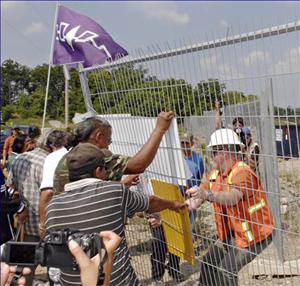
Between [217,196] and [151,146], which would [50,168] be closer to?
[151,146]

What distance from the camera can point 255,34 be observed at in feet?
8.36

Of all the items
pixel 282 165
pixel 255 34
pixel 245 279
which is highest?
pixel 255 34

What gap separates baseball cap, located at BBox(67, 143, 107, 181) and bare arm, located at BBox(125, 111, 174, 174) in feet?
1.23

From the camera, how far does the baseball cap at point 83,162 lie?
2750 mm

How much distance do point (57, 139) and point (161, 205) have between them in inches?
74.1

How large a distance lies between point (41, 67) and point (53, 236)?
5673 centimetres

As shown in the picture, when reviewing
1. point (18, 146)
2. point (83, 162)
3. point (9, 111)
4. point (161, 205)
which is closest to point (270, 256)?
point (161, 205)

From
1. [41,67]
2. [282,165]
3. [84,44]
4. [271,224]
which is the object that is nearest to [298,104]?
[282,165]

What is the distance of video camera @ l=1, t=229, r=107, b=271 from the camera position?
2.05 m

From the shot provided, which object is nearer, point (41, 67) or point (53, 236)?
point (53, 236)

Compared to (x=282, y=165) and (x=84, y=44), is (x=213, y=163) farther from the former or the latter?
(x=84, y=44)

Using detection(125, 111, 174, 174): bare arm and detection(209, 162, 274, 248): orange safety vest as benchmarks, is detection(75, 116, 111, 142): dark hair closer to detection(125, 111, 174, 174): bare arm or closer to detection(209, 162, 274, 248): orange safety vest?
detection(125, 111, 174, 174): bare arm

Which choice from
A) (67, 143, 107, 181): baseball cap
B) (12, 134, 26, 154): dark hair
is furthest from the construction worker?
(12, 134, 26, 154): dark hair

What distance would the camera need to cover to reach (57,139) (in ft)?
15.3
